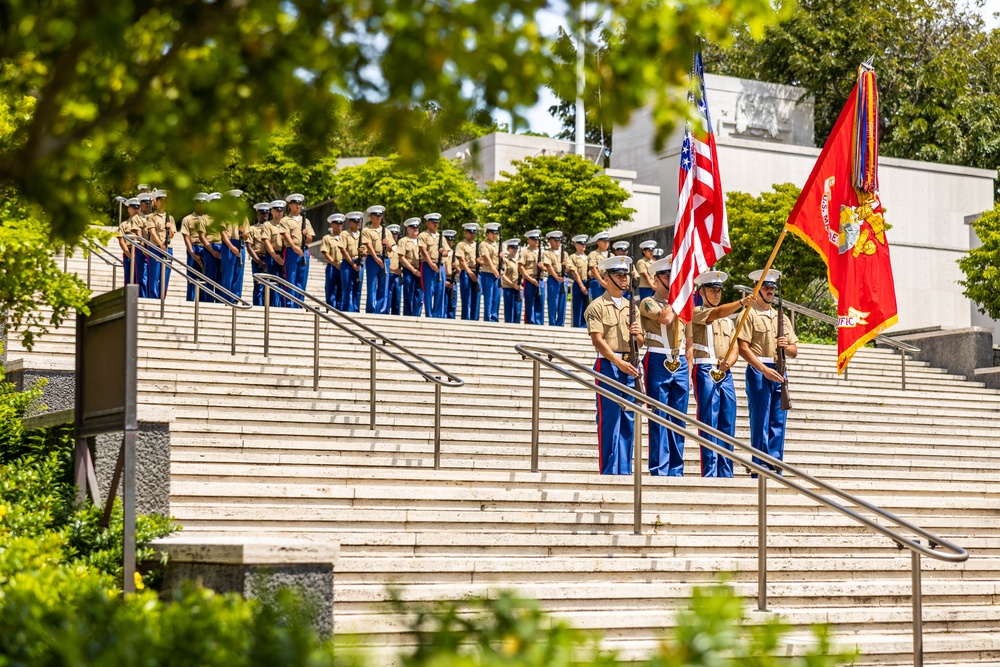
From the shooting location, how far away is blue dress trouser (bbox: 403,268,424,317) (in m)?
20.2

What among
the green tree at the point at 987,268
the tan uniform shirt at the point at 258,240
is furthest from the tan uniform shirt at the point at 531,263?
the green tree at the point at 987,268

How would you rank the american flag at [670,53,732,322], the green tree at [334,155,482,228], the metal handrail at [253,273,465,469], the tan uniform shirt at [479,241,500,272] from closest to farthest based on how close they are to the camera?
the metal handrail at [253,273,465,469] → the american flag at [670,53,732,322] → the tan uniform shirt at [479,241,500,272] → the green tree at [334,155,482,228]

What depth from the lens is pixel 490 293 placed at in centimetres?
2105

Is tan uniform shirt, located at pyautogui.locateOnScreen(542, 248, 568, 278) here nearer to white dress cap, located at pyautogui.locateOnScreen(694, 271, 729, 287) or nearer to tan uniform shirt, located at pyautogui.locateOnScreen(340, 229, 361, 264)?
tan uniform shirt, located at pyautogui.locateOnScreen(340, 229, 361, 264)


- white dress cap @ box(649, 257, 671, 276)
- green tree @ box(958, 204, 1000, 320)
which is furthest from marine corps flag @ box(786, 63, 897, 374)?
green tree @ box(958, 204, 1000, 320)

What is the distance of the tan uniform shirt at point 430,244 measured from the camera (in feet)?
66.3

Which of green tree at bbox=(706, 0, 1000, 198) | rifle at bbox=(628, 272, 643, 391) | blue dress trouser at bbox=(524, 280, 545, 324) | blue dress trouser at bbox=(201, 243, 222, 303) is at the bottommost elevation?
rifle at bbox=(628, 272, 643, 391)

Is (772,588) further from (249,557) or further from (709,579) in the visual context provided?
(249,557)

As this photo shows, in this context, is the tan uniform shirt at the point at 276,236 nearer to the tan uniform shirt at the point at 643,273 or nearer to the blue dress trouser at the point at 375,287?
the blue dress trouser at the point at 375,287

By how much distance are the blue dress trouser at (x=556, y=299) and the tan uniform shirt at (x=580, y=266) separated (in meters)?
0.29

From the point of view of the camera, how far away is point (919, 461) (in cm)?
1322

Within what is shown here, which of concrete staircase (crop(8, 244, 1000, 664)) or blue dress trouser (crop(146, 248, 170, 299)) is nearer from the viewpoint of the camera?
concrete staircase (crop(8, 244, 1000, 664))

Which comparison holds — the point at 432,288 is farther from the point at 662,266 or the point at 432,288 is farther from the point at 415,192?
the point at 415,192

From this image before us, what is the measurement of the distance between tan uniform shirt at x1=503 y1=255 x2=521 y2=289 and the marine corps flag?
30.5 feet
